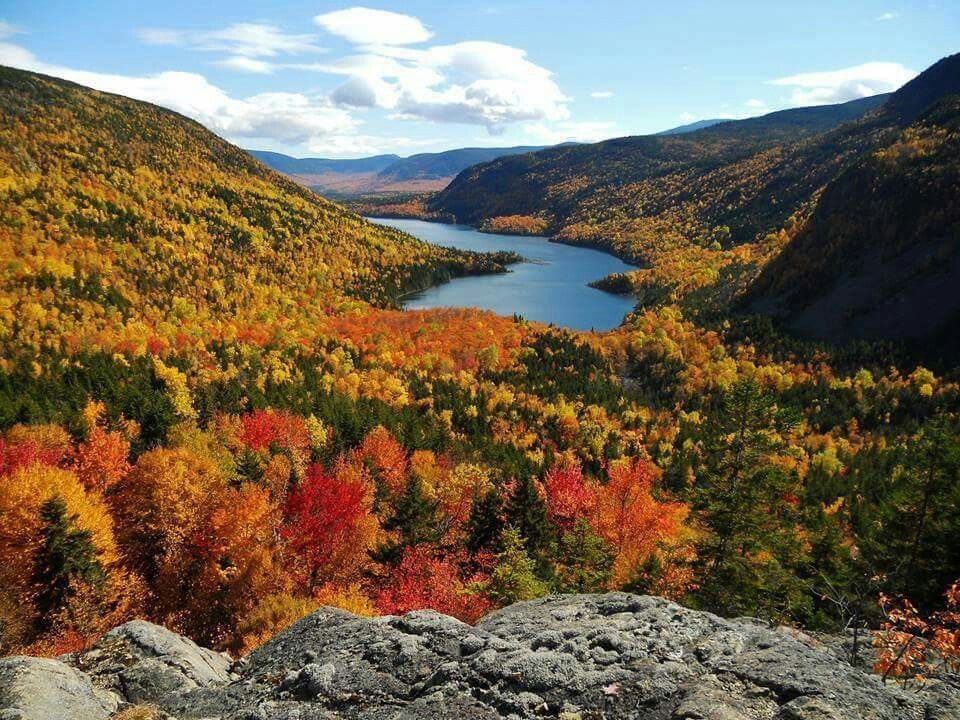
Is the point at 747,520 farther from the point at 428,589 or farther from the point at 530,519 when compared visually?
the point at 428,589

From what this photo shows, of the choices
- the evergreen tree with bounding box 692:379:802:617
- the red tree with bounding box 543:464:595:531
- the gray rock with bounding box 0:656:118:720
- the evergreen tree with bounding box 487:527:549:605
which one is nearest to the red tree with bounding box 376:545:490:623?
the evergreen tree with bounding box 487:527:549:605

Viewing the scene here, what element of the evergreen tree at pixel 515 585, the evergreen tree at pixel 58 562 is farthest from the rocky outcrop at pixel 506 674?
the evergreen tree at pixel 58 562

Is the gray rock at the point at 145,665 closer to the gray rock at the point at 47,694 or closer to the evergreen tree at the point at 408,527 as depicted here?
the gray rock at the point at 47,694

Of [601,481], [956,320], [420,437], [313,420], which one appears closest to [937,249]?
[956,320]

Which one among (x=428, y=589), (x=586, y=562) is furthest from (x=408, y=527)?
(x=586, y=562)

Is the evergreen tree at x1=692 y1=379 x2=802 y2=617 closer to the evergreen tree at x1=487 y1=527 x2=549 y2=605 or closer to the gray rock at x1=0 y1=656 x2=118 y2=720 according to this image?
the evergreen tree at x1=487 y1=527 x2=549 y2=605

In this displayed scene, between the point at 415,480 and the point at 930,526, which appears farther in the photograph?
the point at 415,480
